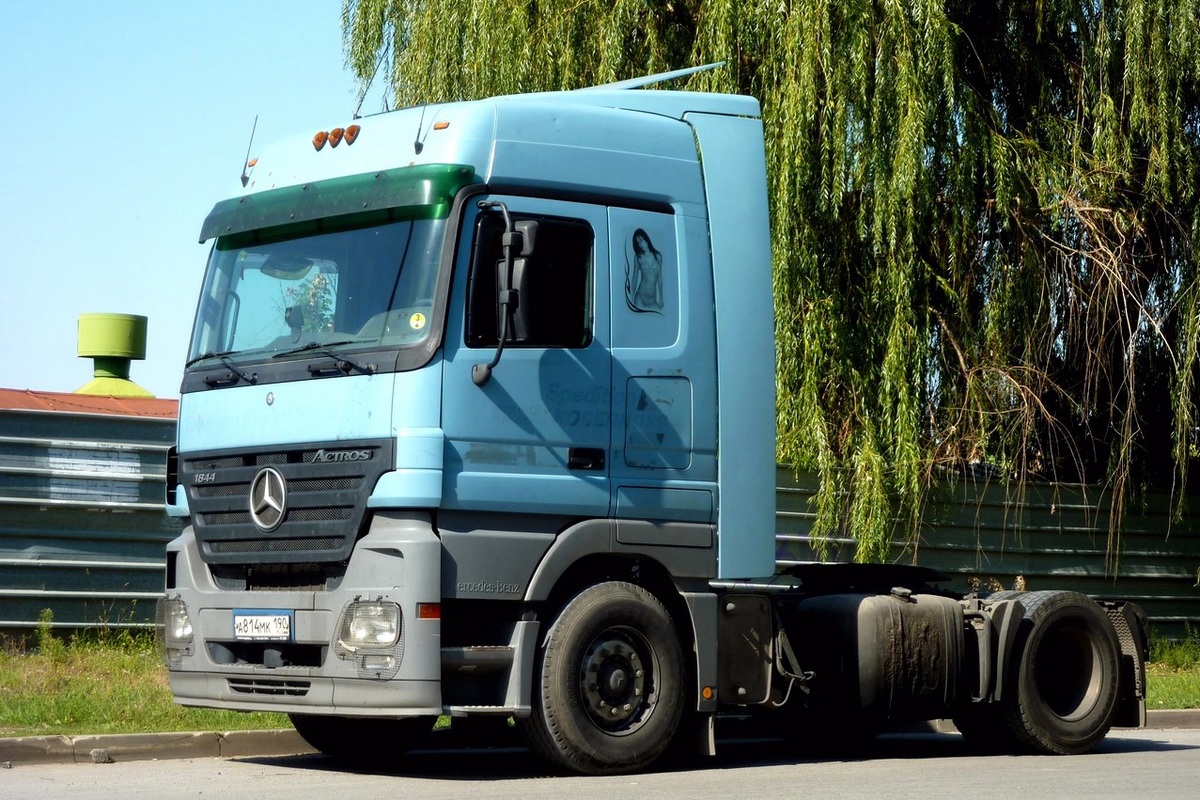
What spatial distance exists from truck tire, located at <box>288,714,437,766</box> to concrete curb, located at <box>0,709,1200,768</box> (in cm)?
18

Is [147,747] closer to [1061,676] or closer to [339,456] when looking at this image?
[339,456]

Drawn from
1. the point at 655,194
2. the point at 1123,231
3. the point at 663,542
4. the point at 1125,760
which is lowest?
the point at 1125,760

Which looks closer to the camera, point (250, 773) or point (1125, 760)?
point (250, 773)

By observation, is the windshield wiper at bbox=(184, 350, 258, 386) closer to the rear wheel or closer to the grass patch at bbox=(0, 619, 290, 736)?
the grass patch at bbox=(0, 619, 290, 736)

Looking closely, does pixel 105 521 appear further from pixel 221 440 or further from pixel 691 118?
pixel 691 118

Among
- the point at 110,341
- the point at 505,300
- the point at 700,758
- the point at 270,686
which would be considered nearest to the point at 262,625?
the point at 270,686

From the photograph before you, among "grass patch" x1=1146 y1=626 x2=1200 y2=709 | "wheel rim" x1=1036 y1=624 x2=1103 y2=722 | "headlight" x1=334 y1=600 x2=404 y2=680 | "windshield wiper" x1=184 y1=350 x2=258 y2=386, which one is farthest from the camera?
"grass patch" x1=1146 y1=626 x2=1200 y2=709

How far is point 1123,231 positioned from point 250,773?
33.5ft

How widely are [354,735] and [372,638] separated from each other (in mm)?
1956

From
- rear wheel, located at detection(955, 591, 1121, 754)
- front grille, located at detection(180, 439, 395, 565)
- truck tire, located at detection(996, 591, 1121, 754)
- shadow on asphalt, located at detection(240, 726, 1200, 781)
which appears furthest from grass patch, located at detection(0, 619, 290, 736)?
truck tire, located at detection(996, 591, 1121, 754)

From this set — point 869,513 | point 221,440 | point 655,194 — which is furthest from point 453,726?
point 869,513

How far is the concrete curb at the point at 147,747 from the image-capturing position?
8930 mm

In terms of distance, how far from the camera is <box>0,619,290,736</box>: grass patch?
32.4 ft

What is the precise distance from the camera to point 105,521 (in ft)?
42.1
